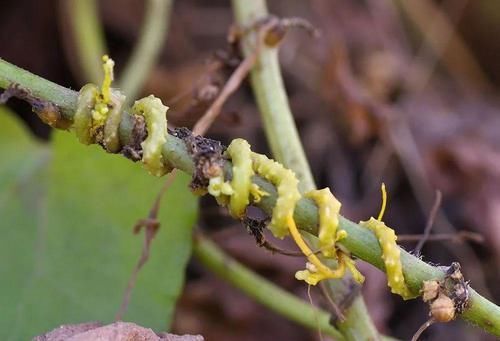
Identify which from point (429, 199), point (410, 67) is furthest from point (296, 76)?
point (429, 199)

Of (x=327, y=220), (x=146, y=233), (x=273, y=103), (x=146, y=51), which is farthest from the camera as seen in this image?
(x=146, y=51)

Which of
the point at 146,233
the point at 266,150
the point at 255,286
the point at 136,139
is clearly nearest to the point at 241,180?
the point at 136,139

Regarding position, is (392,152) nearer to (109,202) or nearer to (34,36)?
(109,202)

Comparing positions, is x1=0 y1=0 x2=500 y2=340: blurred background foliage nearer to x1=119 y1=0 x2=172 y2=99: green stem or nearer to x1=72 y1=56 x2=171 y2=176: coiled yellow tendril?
x1=119 y1=0 x2=172 y2=99: green stem

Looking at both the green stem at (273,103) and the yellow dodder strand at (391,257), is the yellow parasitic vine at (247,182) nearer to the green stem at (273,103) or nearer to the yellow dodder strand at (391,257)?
the yellow dodder strand at (391,257)

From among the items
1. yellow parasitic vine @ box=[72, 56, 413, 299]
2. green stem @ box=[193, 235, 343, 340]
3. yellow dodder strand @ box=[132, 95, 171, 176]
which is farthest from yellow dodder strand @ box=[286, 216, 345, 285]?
green stem @ box=[193, 235, 343, 340]

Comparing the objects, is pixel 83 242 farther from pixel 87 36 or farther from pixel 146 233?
pixel 87 36
